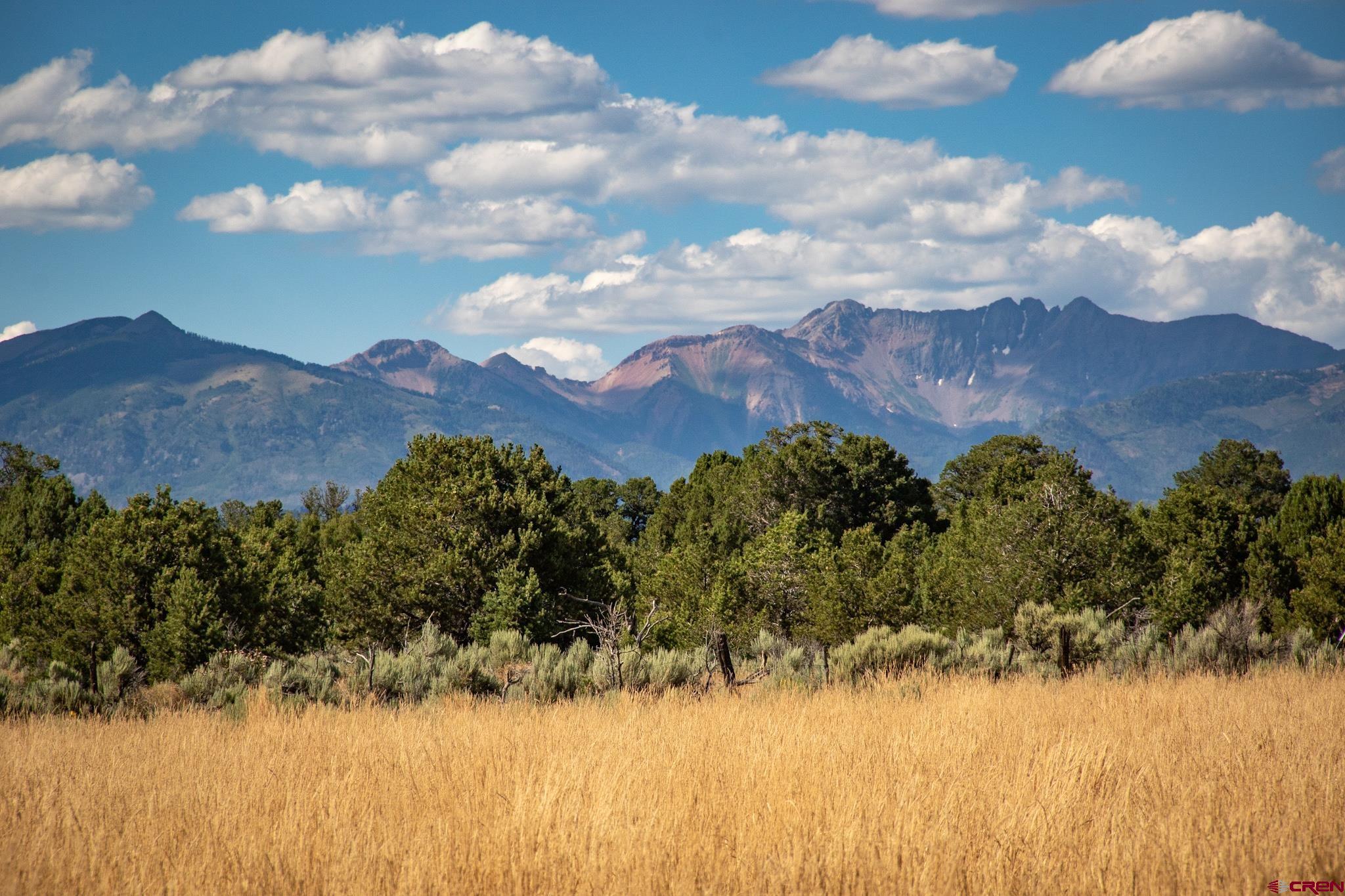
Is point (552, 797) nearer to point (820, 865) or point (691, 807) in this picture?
point (691, 807)

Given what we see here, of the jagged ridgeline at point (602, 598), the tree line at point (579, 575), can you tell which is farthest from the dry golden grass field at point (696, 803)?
the tree line at point (579, 575)

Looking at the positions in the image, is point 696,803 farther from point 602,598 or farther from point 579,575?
point 602,598

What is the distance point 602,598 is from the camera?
85.7ft

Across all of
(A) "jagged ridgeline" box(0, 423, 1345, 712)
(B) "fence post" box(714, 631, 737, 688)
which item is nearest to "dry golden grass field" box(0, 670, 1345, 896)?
(B) "fence post" box(714, 631, 737, 688)

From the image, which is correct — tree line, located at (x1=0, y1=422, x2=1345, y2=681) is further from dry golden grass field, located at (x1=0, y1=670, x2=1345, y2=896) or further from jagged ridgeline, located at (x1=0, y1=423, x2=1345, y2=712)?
dry golden grass field, located at (x1=0, y1=670, x2=1345, y2=896)

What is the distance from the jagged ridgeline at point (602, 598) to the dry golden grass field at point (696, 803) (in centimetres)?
324

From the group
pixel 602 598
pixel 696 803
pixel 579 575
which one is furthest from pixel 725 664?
pixel 602 598

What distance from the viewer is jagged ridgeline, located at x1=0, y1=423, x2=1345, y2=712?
12.9m

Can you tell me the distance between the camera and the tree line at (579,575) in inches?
919

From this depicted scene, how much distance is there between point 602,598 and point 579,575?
3.19 feet

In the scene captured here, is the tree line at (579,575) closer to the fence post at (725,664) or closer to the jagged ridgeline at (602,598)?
the jagged ridgeline at (602,598)

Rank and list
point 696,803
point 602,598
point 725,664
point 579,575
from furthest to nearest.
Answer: point 602,598 < point 579,575 < point 725,664 < point 696,803

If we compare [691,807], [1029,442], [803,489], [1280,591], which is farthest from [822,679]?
[1029,442]

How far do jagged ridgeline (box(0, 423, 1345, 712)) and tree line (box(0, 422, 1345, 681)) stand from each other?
8cm
